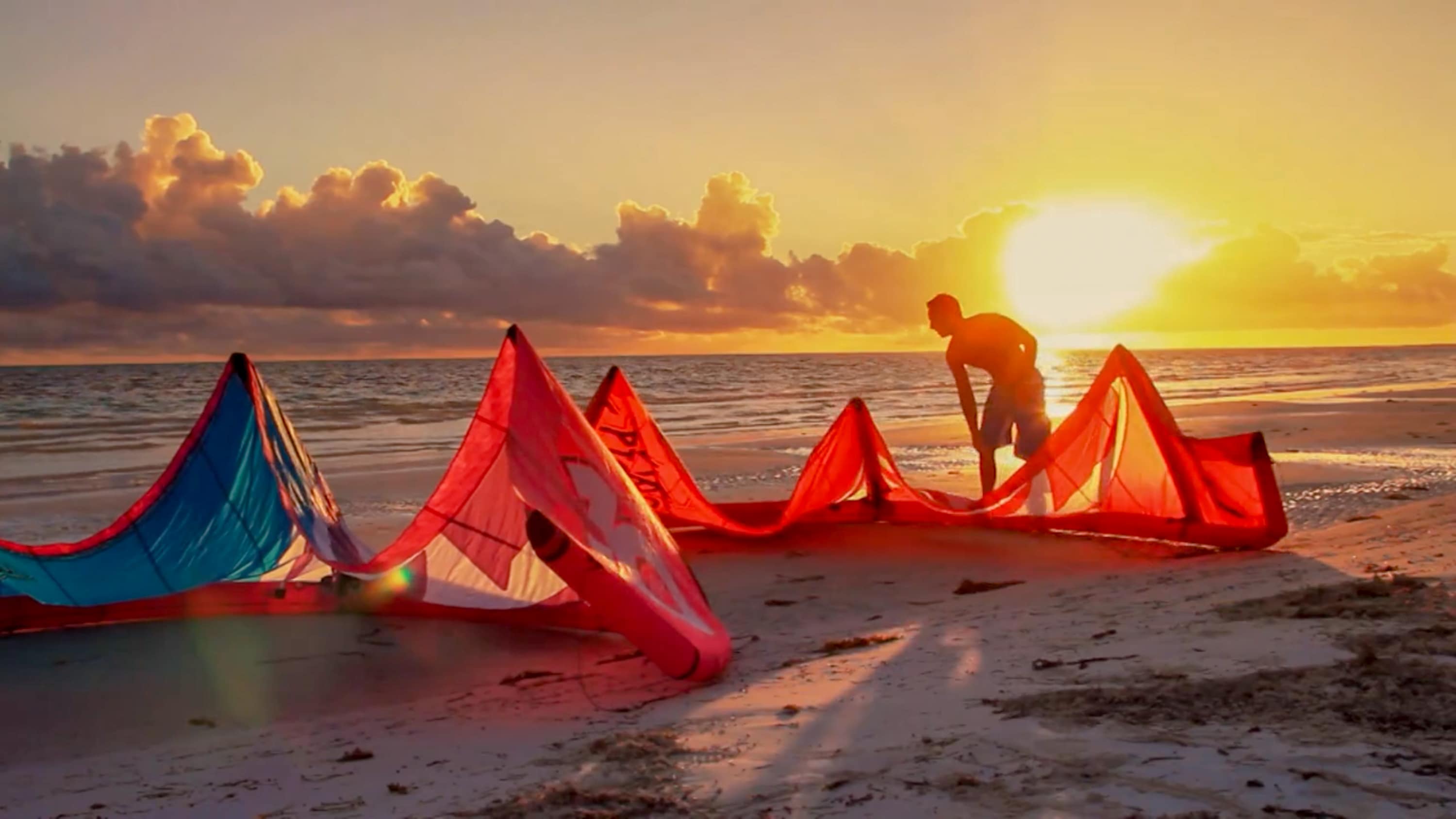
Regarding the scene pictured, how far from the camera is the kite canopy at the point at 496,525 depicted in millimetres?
4875

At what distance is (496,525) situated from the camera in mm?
5523

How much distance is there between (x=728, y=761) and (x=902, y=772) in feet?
1.77

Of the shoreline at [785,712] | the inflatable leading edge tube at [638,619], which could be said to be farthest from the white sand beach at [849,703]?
the inflatable leading edge tube at [638,619]

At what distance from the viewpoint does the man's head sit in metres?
8.19

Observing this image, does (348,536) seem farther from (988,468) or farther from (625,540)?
(988,468)

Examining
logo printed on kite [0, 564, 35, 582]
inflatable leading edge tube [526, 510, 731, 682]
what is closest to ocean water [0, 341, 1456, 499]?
logo printed on kite [0, 564, 35, 582]

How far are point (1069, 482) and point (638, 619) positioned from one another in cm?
418

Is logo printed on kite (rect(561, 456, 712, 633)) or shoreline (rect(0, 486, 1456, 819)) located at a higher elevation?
logo printed on kite (rect(561, 456, 712, 633))

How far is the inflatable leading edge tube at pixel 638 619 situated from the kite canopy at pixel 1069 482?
11.4ft

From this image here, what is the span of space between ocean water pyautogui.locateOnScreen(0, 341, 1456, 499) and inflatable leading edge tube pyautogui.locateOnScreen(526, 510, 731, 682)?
11.7m

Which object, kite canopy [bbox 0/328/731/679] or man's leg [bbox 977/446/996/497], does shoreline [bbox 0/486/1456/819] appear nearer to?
kite canopy [bbox 0/328/731/679]

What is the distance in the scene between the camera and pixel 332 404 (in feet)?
118

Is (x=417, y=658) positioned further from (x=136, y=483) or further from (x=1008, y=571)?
(x=136, y=483)

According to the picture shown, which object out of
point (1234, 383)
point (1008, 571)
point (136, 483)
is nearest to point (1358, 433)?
point (1008, 571)
